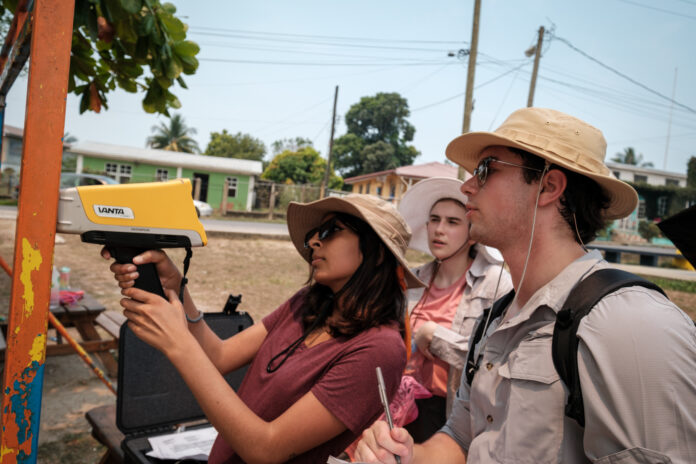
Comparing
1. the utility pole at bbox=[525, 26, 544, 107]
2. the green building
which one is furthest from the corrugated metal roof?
the utility pole at bbox=[525, 26, 544, 107]

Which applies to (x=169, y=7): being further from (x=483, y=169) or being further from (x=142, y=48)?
(x=483, y=169)

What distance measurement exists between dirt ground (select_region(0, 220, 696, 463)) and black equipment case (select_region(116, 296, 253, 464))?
1.30 meters

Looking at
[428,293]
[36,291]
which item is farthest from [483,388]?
[428,293]

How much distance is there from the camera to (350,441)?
156 centimetres

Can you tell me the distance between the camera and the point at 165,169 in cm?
2673

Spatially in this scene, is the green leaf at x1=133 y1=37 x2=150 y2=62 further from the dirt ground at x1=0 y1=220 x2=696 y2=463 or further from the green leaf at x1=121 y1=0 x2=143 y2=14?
the dirt ground at x1=0 y1=220 x2=696 y2=463

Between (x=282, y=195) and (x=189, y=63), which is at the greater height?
(x=189, y=63)

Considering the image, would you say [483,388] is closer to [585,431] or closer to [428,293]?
[585,431]

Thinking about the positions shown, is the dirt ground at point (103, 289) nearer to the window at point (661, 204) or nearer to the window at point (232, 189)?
the window at point (232, 189)

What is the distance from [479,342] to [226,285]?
733 centimetres

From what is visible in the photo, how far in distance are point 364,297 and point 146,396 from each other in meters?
1.29

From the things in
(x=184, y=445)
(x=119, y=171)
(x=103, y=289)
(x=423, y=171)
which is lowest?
(x=103, y=289)

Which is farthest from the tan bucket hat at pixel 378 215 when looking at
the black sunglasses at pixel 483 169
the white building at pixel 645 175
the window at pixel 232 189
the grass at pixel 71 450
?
the white building at pixel 645 175

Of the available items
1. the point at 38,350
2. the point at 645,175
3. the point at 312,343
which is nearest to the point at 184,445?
the point at 312,343
